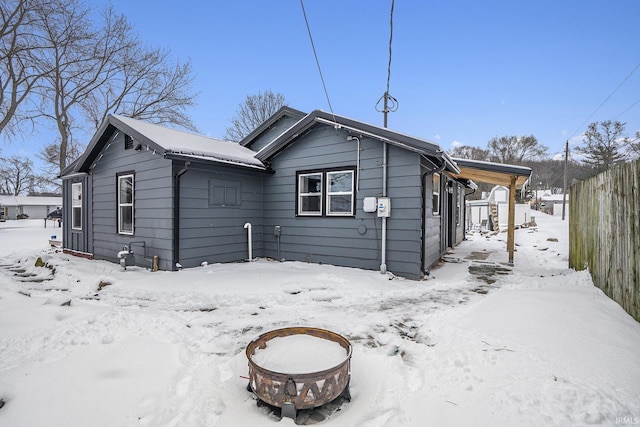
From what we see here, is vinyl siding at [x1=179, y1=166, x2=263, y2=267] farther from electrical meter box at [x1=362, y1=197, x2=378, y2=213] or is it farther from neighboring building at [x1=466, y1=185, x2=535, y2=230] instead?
neighboring building at [x1=466, y1=185, x2=535, y2=230]

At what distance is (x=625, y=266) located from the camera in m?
3.50

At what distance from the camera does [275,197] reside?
8258 millimetres

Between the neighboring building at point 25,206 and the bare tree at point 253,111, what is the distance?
38826 mm

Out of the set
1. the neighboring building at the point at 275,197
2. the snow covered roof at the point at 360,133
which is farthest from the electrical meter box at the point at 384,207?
the snow covered roof at the point at 360,133

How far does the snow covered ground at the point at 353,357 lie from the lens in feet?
6.58

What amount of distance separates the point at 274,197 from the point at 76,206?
6.80 m

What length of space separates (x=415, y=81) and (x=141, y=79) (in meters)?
19.0

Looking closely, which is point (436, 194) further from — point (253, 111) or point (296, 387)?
point (253, 111)

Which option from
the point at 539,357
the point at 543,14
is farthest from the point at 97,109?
the point at 539,357

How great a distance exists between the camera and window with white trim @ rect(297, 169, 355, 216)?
23.5 ft

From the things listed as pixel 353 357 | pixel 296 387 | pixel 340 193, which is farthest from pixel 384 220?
pixel 296 387

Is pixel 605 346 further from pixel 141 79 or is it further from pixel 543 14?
pixel 141 79

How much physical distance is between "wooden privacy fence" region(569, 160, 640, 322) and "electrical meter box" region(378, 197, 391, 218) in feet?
10.9

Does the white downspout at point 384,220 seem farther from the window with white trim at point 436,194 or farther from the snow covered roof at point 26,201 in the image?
the snow covered roof at point 26,201
